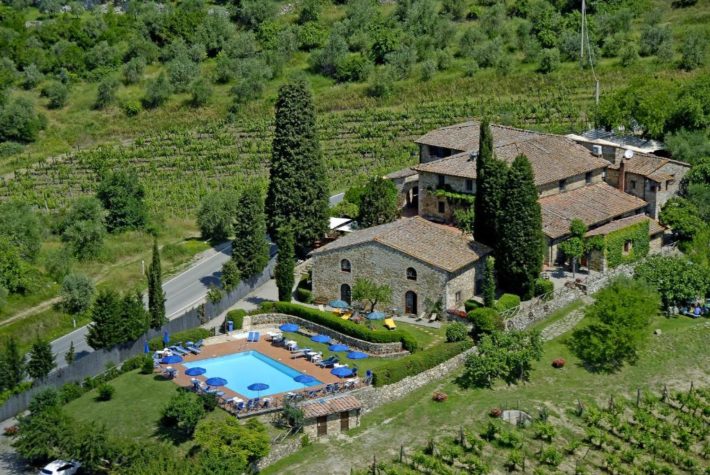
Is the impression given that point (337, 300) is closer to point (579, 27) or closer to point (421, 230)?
point (421, 230)

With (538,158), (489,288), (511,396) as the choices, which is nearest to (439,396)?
(511,396)

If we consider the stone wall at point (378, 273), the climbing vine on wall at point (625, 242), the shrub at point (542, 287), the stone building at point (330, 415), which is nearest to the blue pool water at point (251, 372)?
the stone building at point (330, 415)

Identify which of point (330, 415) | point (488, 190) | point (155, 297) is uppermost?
point (488, 190)

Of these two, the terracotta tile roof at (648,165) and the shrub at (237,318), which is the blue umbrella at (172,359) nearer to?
the shrub at (237,318)

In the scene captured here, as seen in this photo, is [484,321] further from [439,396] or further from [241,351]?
[241,351]

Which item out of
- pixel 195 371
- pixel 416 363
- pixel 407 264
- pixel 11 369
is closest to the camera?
pixel 195 371

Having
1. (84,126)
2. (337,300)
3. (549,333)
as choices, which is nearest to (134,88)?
(84,126)

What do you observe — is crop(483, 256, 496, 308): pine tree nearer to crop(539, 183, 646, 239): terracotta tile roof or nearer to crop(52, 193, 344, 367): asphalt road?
crop(539, 183, 646, 239): terracotta tile roof
